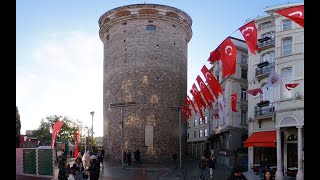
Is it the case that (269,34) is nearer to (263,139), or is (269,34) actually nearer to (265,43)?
(265,43)

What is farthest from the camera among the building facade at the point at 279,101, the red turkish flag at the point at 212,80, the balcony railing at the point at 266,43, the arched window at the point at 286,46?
the balcony railing at the point at 266,43

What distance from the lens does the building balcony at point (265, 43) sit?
27531mm

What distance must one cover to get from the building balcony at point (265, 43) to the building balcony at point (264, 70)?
146 centimetres

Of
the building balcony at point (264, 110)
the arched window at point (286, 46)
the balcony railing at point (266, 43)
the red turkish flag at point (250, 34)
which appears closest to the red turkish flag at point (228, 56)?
the red turkish flag at point (250, 34)

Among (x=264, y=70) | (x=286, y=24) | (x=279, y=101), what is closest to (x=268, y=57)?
(x=264, y=70)

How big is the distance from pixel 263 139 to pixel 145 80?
1931 cm

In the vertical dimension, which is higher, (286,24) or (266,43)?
(286,24)

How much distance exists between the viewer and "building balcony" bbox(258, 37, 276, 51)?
27531 millimetres

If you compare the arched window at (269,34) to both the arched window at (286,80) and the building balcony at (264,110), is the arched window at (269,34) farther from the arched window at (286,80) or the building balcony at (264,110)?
the building balcony at (264,110)

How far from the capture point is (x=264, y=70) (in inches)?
1091

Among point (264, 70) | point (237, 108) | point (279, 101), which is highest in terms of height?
point (264, 70)

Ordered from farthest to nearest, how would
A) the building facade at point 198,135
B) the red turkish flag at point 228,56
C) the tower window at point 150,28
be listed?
1. the building facade at point 198,135
2. the tower window at point 150,28
3. the red turkish flag at point 228,56
